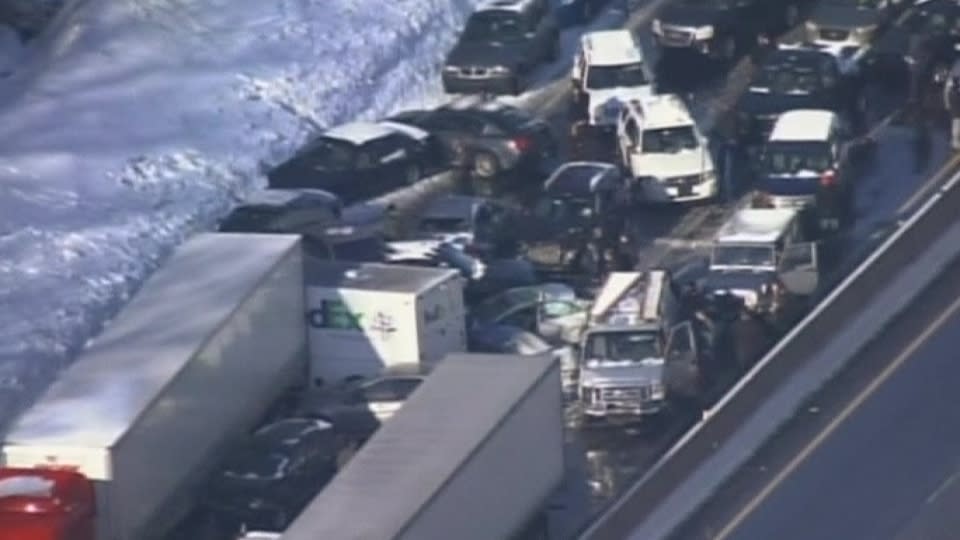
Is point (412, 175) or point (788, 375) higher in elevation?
point (412, 175)

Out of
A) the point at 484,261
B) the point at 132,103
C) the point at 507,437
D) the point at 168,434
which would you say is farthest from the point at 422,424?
the point at 132,103

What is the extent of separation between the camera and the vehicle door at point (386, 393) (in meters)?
38.9

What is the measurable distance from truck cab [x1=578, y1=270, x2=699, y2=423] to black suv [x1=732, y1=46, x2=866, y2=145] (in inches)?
318

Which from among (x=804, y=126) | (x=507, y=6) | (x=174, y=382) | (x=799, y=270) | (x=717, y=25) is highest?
(x=507, y=6)

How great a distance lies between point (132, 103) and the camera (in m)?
51.8

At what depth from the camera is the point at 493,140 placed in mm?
47875

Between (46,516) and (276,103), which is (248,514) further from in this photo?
(276,103)

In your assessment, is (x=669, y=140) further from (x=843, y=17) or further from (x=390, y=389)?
(x=390, y=389)

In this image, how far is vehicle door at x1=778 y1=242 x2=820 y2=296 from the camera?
140 feet

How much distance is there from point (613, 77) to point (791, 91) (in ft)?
9.05

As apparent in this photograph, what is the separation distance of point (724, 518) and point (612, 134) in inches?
541

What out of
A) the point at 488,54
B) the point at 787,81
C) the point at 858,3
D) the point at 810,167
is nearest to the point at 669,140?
the point at 810,167

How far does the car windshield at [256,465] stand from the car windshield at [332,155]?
35.5 ft

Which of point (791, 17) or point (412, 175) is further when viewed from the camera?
point (791, 17)
